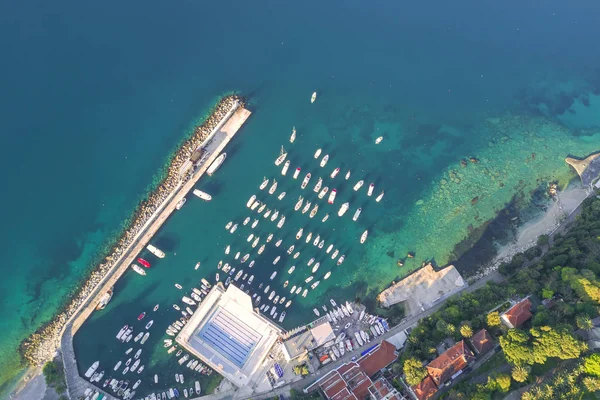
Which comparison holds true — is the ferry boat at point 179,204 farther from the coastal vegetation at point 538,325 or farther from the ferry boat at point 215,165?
the coastal vegetation at point 538,325

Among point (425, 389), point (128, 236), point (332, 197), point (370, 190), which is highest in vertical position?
point (128, 236)

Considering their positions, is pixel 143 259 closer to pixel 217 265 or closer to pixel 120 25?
pixel 217 265

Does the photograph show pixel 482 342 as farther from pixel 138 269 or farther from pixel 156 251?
pixel 138 269

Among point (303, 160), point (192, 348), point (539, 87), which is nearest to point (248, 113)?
point (303, 160)

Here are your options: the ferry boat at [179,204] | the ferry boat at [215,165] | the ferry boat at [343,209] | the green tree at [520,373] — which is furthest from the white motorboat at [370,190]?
the green tree at [520,373]

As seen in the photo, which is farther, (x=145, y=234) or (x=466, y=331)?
(x=145, y=234)

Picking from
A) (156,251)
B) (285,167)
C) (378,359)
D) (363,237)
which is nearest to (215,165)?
(285,167)
